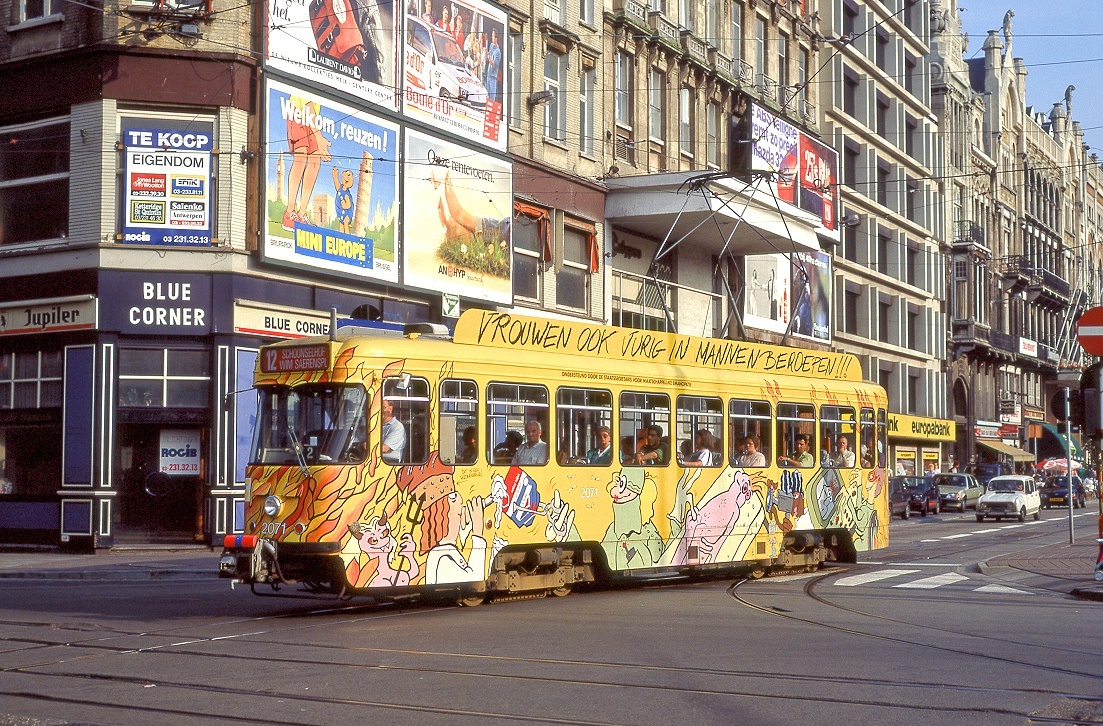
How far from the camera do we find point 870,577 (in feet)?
65.2

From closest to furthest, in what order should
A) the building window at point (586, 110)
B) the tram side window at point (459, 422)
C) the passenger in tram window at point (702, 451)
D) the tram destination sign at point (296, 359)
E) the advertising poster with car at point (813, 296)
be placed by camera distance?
the tram destination sign at point (296, 359)
the tram side window at point (459, 422)
the passenger in tram window at point (702, 451)
the building window at point (586, 110)
the advertising poster with car at point (813, 296)

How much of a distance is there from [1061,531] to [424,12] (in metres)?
21.2

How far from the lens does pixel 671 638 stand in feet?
39.9

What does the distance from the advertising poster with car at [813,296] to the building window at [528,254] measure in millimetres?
14873

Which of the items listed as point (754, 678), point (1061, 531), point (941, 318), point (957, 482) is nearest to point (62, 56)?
point (754, 678)

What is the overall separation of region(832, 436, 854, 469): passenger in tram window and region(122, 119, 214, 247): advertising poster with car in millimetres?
11738

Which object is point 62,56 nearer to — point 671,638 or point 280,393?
point 280,393

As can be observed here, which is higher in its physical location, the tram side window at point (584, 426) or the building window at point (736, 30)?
the building window at point (736, 30)

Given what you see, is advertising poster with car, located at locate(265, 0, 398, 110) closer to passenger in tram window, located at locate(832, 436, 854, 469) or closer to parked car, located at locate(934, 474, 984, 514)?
passenger in tram window, located at locate(832, 436, 854, 469)

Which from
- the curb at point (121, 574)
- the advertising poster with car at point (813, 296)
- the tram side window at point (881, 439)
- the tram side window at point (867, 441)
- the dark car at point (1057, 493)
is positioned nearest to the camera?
the curb at point (121, 574)

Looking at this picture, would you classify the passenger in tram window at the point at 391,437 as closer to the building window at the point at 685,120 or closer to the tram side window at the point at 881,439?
the tram side window at the point at 881,439

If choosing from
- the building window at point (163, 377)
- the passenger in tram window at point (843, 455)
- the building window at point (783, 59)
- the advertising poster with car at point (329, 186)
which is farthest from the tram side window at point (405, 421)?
the building window at point (783, 59)

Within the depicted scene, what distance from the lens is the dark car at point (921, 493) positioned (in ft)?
158

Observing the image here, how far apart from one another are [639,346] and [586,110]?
63.1ft
